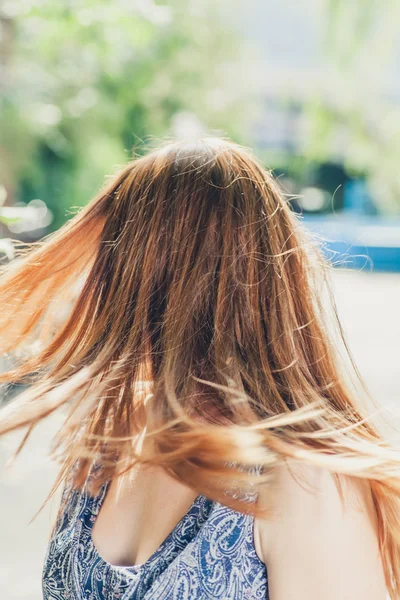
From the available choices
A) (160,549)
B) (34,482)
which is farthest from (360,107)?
(160,549)

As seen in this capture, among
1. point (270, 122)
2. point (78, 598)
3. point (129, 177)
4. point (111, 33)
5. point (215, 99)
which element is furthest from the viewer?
point (270, 122)

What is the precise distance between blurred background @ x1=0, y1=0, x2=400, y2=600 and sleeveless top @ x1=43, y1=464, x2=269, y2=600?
27 centimetres

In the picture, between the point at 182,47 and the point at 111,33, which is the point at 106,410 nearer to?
the point at 111,33

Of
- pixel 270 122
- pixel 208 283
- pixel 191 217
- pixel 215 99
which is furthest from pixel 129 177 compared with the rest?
pixel 270 122

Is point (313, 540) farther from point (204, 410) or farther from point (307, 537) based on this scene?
point (204, 410)

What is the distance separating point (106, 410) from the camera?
1338 mm

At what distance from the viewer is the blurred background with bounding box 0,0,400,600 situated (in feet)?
15.2

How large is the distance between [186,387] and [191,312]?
0.53 ft

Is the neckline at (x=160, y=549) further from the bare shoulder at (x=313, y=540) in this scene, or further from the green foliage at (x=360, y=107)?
the green foliage at (x=360, y=107)

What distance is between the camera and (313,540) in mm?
1137

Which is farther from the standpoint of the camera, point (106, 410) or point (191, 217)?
point (191, 217)

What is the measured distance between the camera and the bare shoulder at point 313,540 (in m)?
1.14

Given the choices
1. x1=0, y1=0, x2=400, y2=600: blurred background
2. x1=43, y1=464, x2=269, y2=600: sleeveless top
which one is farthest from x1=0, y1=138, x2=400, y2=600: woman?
x1=0, y1=0, x2=400, y2=600: blurred background

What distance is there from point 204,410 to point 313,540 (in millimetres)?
281
